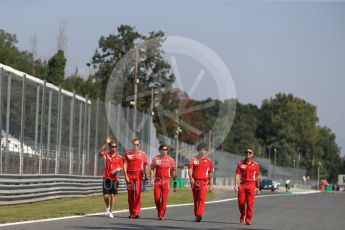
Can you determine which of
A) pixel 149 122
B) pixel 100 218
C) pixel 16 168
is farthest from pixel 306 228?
pixel 149 122

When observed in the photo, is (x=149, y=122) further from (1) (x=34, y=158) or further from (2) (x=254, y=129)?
(2) (x=254, y=129)

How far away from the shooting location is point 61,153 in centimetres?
2966

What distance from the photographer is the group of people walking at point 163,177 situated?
1861 cm

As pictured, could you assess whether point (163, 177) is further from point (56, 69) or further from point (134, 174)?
point (56, 69)

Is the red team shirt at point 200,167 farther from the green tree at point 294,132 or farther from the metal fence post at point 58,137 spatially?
the green tree at point 294,132

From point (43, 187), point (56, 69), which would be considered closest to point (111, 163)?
point (43, 187)

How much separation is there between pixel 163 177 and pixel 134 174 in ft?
2.15

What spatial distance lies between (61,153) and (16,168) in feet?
16.9

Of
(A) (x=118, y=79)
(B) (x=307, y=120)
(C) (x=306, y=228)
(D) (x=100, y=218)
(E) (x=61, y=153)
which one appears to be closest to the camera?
(C) (x=306, y=228)

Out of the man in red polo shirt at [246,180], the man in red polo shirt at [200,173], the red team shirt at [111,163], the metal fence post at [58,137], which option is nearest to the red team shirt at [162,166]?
the man in red polo shirt at [200,173]

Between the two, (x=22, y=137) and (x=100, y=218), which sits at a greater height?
(x=22, y=137)

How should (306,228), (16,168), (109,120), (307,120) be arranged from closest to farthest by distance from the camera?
(306,228)
(16,168)
(109,120)
(307,120)

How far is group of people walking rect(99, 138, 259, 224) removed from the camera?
1861 cm

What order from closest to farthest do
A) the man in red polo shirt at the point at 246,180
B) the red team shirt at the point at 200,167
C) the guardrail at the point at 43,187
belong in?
the man in red polo shirt at the point at 246,180 → the red team shirt at the point at 200,167 → the guardrail at the point at 43,187
